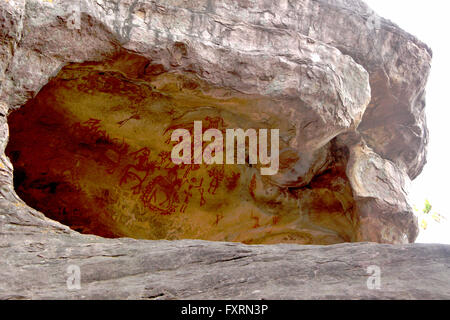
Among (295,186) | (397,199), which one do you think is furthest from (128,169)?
(397,199)

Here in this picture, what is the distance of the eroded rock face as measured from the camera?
4.15m

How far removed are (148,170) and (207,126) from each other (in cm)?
93

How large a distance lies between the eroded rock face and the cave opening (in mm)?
15

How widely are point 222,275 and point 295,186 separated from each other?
339cm

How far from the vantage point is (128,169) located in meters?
5.66

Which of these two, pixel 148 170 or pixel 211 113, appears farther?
pixel 148 170

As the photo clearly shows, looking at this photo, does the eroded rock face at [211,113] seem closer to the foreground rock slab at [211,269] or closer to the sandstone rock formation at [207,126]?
the sandstone rock formation at [207,126]

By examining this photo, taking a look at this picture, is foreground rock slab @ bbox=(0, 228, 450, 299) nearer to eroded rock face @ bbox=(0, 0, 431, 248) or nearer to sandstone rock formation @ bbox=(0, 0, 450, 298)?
sandstone rock formation @ bbox=(0, 0, 450, 298)

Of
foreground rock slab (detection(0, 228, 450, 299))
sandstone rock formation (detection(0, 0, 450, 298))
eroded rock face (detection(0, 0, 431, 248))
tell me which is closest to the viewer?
foreground rock slab (detection(0, 228, 450, 299))

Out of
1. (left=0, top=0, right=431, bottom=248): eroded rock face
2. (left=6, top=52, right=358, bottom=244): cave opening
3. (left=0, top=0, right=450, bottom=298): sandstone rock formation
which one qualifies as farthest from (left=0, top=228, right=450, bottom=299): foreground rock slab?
(left=6, top=52, right=358, bottom=244): cave opening

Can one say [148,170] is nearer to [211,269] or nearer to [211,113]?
[211,113]

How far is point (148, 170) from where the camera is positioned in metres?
5.72

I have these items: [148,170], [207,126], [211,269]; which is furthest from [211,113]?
[211,269]
